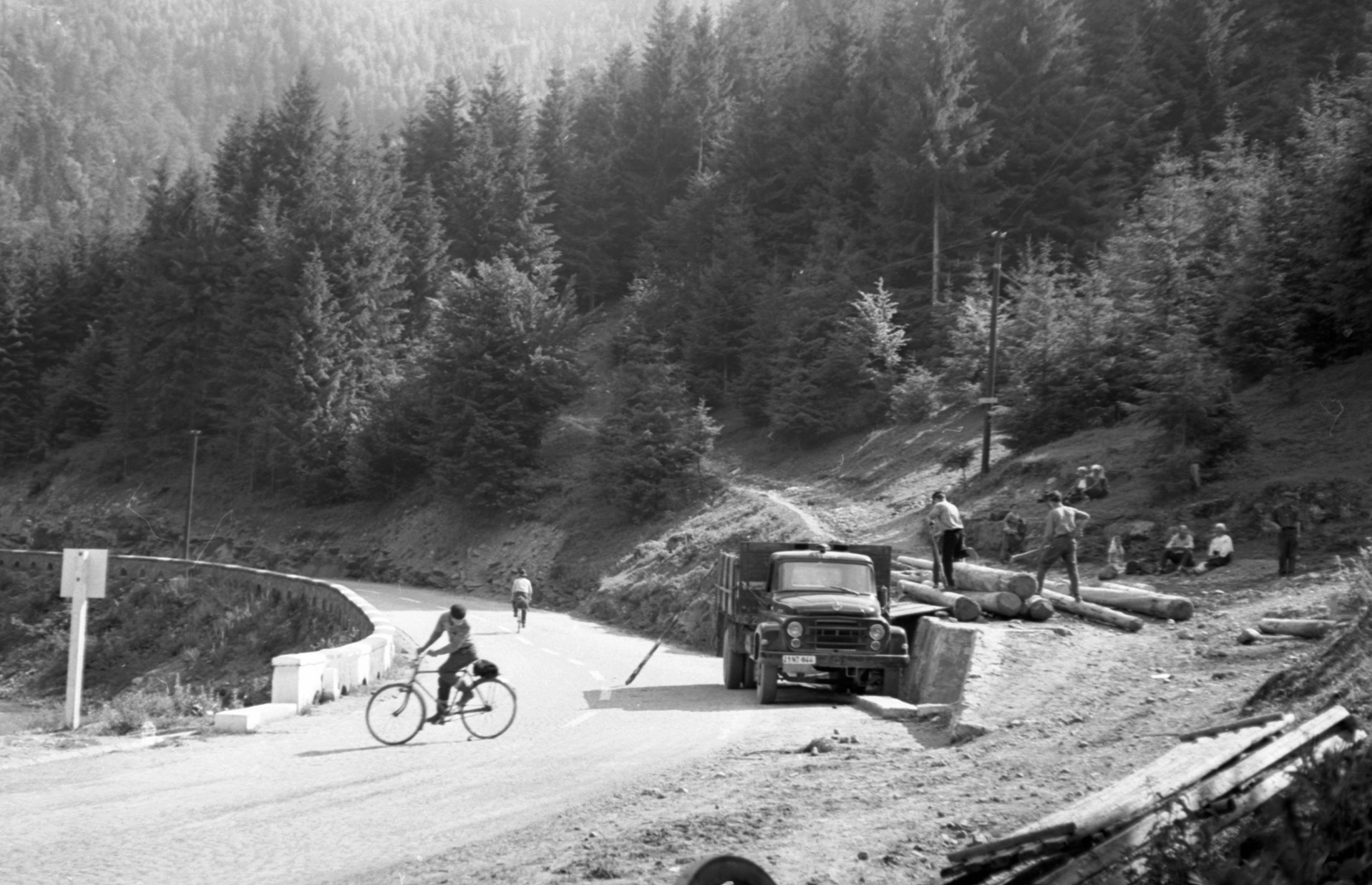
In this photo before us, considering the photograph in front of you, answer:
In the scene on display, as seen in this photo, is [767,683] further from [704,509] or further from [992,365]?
[704,509]

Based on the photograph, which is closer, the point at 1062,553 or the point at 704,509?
the point at 1062,553

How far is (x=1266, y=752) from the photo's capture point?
693 cm

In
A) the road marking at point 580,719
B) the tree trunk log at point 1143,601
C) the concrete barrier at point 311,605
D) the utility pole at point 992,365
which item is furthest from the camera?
the utility pole at point 992,365

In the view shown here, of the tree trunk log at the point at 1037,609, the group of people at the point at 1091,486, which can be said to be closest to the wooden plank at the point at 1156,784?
the tree trunk log at the point at 1037,609

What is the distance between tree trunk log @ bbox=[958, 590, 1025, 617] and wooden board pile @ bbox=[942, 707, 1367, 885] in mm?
14556

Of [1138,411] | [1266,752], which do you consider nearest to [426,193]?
[1138,411]

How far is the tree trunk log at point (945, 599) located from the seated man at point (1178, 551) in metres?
5.06

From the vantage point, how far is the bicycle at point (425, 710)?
596 inches

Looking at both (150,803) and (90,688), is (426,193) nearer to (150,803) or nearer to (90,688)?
(90,688)

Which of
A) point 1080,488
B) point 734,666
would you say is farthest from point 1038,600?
point 1080,488

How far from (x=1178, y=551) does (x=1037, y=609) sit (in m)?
5.71

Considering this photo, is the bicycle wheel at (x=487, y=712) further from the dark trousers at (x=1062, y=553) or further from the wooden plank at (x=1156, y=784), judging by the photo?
the dark trousers at (x=1062, y=553)

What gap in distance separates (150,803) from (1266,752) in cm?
885

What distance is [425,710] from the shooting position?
50.9ft
